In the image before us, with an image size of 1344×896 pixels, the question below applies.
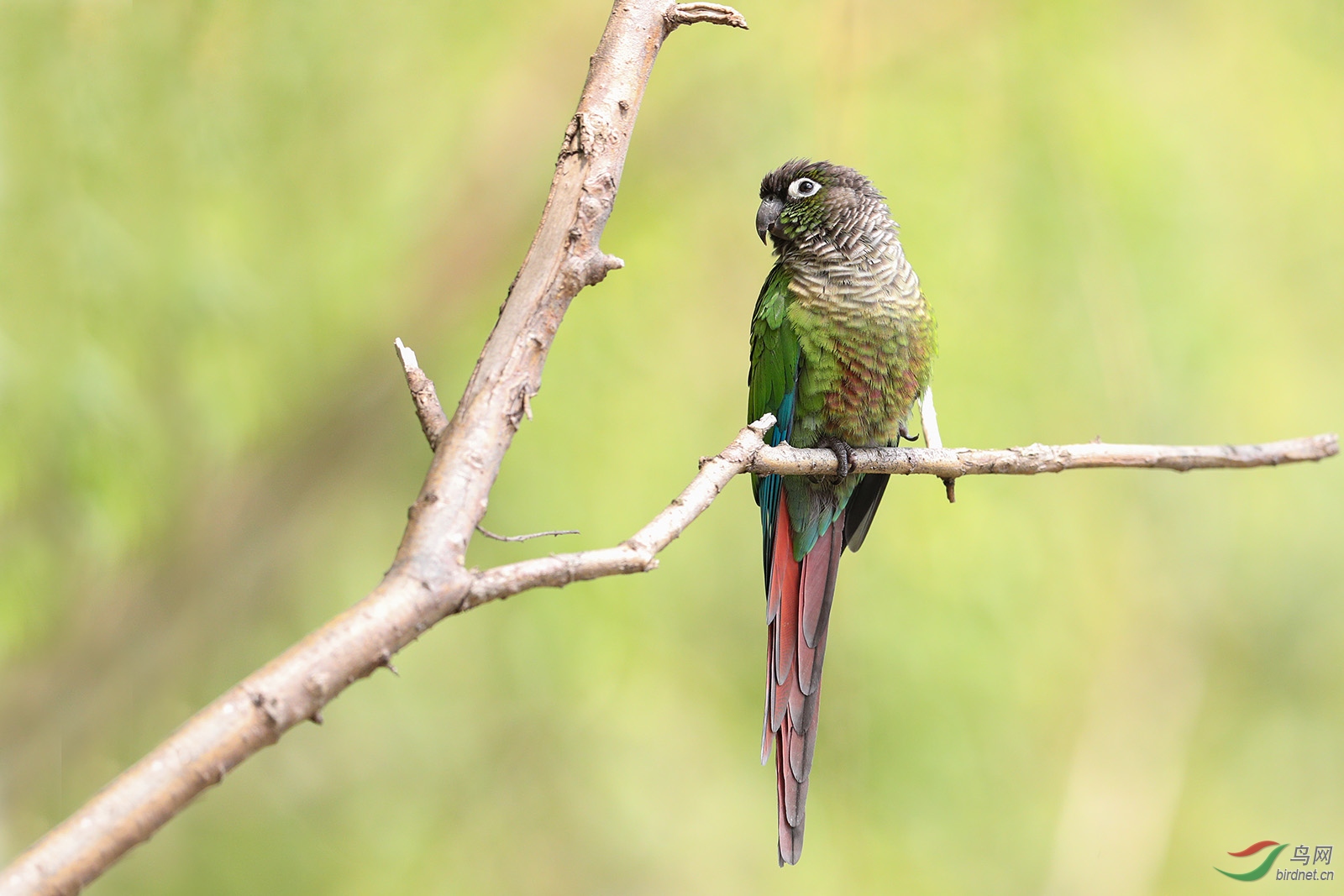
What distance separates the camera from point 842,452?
1984 mm

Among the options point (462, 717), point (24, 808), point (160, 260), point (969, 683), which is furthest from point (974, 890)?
point (160, 260)

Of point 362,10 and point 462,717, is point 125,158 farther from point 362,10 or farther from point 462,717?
point 462,717

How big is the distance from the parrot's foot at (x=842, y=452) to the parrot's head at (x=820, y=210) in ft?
1.30

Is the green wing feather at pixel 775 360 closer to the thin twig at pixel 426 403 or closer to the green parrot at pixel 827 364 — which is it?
the green parrot at pixel 827 364

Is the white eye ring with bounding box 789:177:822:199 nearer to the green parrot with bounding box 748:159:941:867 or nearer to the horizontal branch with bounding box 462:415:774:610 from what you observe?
the green parrot with bounding box 748:159:941:867

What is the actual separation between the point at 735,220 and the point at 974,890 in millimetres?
2276

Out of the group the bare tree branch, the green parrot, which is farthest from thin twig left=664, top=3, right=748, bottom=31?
the green parrot

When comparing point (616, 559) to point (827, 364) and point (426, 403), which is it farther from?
point (827, 364)

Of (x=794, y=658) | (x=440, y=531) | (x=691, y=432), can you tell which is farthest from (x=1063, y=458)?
(x=691, y=432)

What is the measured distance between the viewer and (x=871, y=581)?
2.99 m

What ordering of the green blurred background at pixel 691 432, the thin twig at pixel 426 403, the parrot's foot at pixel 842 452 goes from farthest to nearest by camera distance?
1. the green blurred background at pixel 691 432
2. the parrot's foot at pixel 842 452
3. the thin twig at pixel 426 403

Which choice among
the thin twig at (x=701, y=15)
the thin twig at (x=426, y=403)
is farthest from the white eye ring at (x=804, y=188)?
the thin twig at (x=426, y=403)

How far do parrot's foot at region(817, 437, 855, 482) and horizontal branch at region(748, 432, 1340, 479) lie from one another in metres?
0.17

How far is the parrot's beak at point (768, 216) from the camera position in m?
2.20
